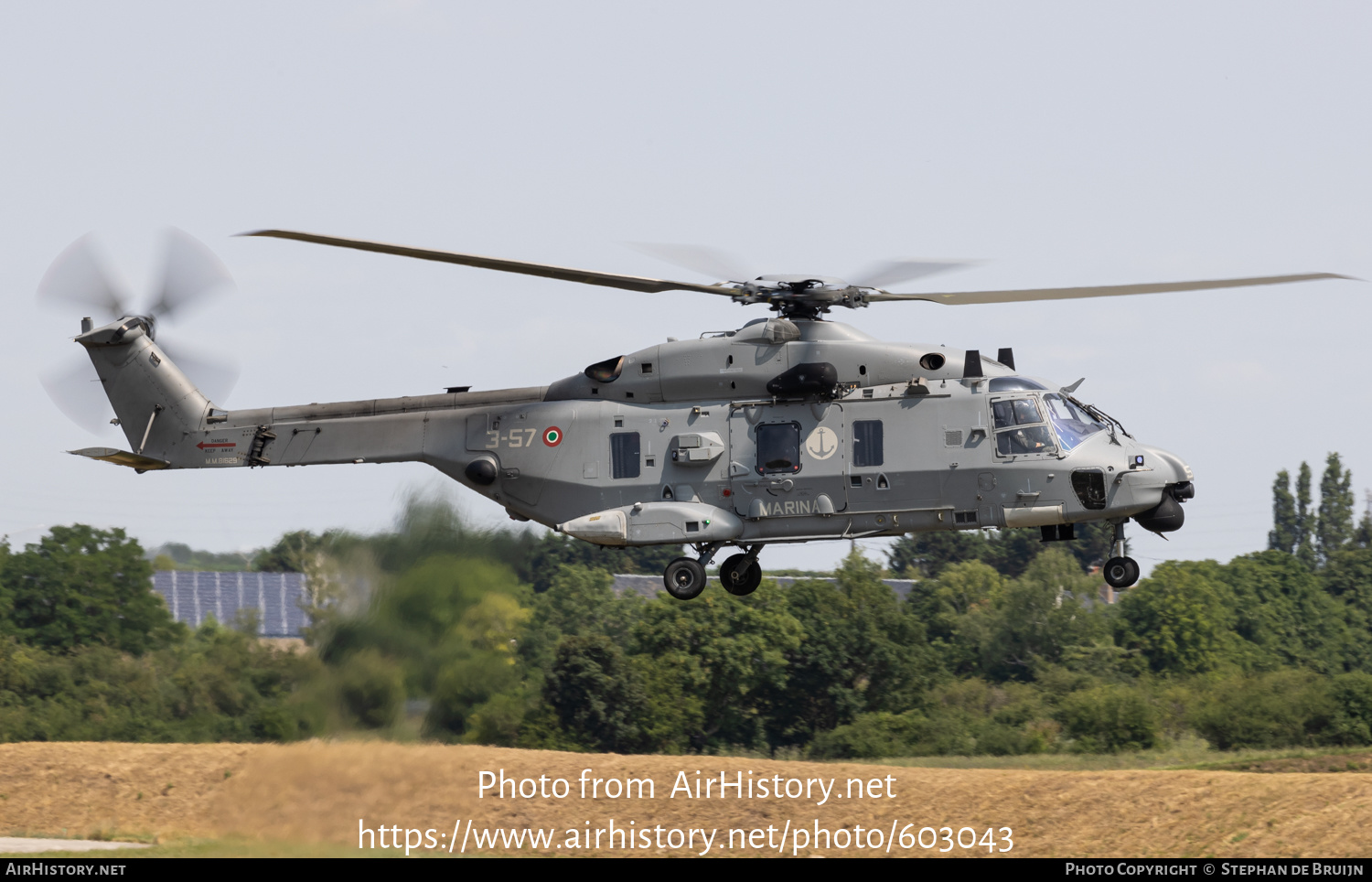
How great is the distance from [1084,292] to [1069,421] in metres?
1.83

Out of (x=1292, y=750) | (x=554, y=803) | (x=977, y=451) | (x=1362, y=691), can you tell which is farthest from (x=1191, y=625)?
(x=977, y=451)

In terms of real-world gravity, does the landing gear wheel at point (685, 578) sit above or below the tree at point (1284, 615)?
above

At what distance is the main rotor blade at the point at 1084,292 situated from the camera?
18.0 meters

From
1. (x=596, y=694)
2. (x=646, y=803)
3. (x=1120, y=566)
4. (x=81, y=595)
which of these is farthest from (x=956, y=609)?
(x=1120, y=566)

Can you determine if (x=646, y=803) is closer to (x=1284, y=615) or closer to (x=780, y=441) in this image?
(x=780, y=441)

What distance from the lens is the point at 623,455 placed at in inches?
801

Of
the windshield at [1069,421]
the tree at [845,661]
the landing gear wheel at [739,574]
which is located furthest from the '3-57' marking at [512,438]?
the tree at [845,661]

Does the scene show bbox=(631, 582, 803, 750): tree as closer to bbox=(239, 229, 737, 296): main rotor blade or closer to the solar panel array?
the solar panel array

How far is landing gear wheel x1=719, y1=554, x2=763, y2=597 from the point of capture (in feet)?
68.3

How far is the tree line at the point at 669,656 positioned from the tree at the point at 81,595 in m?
0.11

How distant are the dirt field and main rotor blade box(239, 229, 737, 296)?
11.5 metres

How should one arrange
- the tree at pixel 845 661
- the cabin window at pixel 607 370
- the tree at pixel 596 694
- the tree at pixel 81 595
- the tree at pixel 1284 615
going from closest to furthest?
the cabin window at pixel 607 370, the tree at pixel 596 694, the tree at pixel 81 595, the tree at pixel 845 661, the tree at pixel 1284 615

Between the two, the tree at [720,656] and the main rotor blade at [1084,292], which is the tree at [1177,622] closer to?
the tree at [720,656]

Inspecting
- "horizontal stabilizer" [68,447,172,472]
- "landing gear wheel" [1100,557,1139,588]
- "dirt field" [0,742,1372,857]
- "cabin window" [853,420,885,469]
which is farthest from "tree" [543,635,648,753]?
"landing gear wheel" [1100,557,1139,588]
